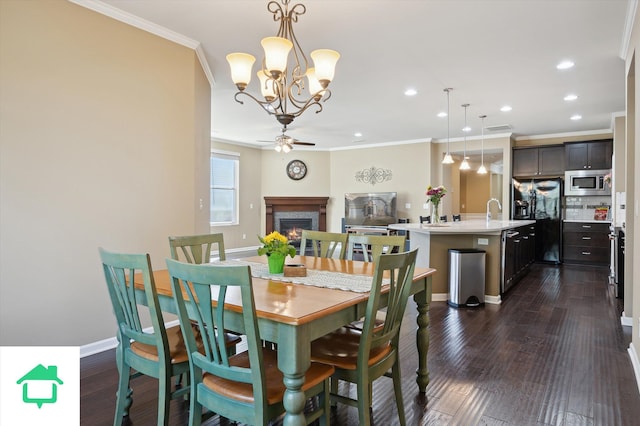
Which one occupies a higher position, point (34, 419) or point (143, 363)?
point (143, 363)

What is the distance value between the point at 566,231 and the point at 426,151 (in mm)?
3377

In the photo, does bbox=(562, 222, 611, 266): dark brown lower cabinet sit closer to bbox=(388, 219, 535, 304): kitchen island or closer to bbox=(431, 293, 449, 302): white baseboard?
bbox=(388, 219, 535, 304): kitchen island

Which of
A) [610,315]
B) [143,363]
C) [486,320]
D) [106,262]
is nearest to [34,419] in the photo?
[143,363]

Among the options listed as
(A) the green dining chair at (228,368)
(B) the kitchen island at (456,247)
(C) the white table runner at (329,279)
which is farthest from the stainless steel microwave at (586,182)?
(A) the green dining chair at (228,368)

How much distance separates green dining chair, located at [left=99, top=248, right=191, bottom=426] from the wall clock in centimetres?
843

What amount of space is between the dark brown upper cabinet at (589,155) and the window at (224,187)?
7.41 meters

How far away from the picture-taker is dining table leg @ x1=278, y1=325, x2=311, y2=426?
1434mm

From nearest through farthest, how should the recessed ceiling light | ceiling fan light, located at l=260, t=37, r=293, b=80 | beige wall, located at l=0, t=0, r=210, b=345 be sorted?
ceiling fan light, located at l=260, t=37, r=293, b=80, beige wall, located at l=0, t=0, r=210, b=345, the recessed ceiling light

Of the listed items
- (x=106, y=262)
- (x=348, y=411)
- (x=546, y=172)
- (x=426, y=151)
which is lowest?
(x=348, y=411)

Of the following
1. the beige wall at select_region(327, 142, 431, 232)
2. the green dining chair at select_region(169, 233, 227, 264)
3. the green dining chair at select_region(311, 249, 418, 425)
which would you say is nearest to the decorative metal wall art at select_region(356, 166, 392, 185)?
the beige wall at select_region(327, 142, 431, 232)

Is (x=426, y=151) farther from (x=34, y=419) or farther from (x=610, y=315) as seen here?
(x=34, y=419)

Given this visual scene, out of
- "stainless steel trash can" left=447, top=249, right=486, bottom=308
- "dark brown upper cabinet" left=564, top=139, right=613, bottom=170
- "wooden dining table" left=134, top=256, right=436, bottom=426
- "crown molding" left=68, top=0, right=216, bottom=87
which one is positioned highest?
"crown molding" left=68, top=0, right=216, bottom=87

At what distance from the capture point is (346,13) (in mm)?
3109

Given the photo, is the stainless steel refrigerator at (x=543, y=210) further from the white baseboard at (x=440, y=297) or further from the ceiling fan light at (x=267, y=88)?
the ceiling fan light at (x=267, y=88)
